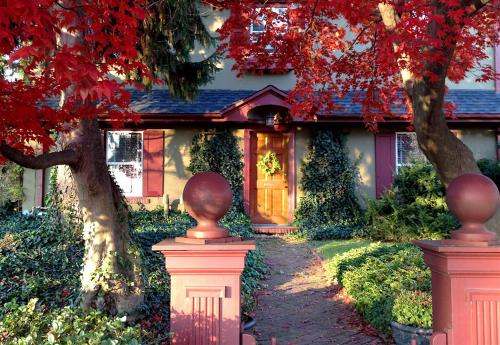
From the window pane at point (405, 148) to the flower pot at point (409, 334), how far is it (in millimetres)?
7849

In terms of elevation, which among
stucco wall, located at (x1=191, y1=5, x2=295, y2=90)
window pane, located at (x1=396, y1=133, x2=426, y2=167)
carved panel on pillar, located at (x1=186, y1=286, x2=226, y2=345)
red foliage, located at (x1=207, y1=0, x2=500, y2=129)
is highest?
stucco wall, located at (x1=191, y1=5, x2=295, y2=90)

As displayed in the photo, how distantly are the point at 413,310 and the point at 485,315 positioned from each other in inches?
66.2

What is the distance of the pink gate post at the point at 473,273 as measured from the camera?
95.1 inches

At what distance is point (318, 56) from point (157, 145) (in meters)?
5.18

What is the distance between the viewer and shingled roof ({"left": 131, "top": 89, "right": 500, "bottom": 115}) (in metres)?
10.7

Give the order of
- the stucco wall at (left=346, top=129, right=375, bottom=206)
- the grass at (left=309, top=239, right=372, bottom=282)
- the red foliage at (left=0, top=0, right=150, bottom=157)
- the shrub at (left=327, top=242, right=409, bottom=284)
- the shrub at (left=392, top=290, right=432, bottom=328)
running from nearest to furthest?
the red foliage at (left=0, top=0, right=150, bottom=157), the shrub at (left=392, top=290, right=432, bottom=328), the shrub at (left=327, top=242, right=409, bottom=284), the grass at (left=309, top=239, right=372, bottom=282), the stucco wall at (left=346, top=129, right=375, bottom=206)

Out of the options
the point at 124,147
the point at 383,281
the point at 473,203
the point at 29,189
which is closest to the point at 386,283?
the point at 383,281

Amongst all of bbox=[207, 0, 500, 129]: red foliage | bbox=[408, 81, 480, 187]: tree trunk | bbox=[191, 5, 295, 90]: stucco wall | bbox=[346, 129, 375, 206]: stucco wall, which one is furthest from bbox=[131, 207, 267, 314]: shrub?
bbox=[191, 5, 295, 90]: stucco wall

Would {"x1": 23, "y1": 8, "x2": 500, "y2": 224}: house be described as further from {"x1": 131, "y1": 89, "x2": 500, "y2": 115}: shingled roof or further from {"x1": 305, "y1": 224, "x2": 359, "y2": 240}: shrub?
{"x1": 305, "y1": 224, "x2": 359, "y2": 240}: shrub

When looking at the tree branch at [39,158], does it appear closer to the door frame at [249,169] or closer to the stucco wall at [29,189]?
the door frame at [249,169]

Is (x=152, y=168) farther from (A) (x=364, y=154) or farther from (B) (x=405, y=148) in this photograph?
(B) (x=405, y=148)

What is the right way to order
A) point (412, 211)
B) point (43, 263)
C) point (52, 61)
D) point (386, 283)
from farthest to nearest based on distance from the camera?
point (412, 211), point (43, 263), point (386, 283), point (52, 61)

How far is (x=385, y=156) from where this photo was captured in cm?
1116

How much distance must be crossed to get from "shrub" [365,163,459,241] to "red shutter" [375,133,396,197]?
4.02 feet
